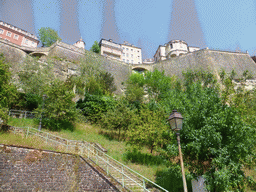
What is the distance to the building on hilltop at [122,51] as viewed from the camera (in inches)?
2194

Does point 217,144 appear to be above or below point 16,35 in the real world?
below

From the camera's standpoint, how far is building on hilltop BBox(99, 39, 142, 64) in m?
55.7

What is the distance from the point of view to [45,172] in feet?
32.0

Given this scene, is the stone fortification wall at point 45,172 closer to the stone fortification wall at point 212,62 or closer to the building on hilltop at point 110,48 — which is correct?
the stone fortification wall at point 212,62

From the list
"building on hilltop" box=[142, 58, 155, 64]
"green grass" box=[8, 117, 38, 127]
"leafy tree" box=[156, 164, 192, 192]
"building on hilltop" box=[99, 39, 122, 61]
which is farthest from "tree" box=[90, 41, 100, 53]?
"leafy tree" box=[156, 164, 192, 192]

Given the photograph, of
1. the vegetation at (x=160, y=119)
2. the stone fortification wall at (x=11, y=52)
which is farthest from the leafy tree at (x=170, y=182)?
the stone fortification wall at (x=11, y=52)

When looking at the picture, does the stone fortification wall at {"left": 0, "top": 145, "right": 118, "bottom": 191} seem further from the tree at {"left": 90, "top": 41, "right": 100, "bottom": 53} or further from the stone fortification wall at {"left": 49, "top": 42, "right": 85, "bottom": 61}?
the tree at {"left": 90, "top": 41, "right": 100, "bottom": 53}

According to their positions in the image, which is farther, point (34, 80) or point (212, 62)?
point (212, 62)

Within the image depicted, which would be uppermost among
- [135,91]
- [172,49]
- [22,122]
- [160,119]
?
[172,49]

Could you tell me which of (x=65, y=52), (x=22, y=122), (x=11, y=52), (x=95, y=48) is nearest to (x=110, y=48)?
(x=95, y=48)

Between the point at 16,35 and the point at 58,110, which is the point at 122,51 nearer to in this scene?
the point at 16,35

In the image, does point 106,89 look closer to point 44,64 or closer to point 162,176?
point 44,64

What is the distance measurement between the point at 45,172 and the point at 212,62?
37.7 m

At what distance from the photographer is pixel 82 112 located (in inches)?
939
